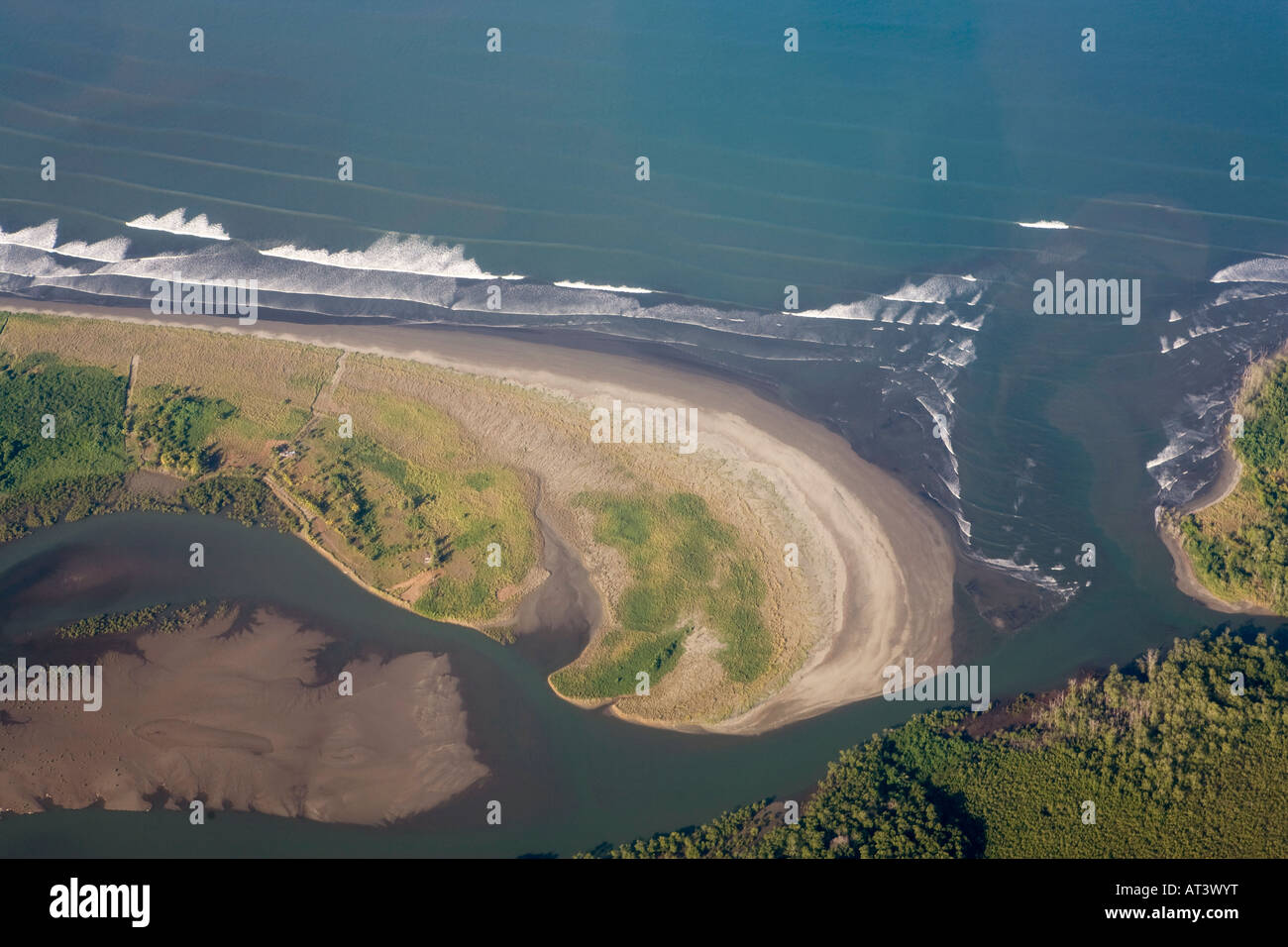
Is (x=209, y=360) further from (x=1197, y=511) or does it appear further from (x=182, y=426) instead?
(x=1197, y=511)

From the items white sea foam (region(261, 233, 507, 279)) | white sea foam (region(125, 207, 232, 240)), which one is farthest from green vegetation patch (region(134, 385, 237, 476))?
white sea foam (region(125, 207, 232, 240))

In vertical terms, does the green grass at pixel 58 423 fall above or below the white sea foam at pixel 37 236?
below

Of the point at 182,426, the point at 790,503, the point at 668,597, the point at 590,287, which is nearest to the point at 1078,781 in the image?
the point at 790,503

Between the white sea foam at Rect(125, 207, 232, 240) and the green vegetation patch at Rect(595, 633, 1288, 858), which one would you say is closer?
the green vegetation patch at Rect(595, 633, 1288, 858)

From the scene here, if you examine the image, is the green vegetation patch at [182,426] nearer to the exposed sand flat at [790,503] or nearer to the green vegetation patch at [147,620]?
the exposed sand flat at [790,503]

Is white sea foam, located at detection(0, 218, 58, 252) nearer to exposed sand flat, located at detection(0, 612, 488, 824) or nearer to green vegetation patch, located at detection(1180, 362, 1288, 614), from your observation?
exposed sand flat, located at detection(0, 612, 488, 824)

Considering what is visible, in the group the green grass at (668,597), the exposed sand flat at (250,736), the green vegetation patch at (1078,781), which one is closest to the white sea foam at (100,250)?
the exposed sand flat at (250,736)
